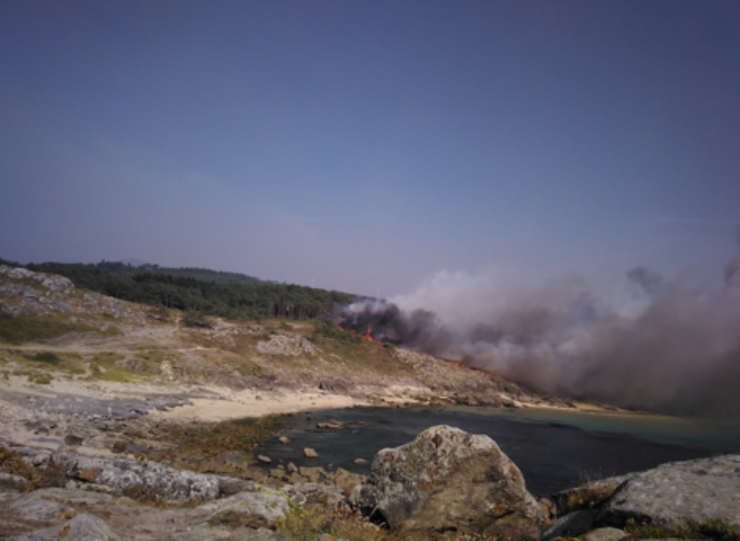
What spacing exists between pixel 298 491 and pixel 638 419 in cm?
7081

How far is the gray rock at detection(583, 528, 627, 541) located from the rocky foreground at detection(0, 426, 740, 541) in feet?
0.08

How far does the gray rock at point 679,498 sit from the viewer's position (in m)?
7.06

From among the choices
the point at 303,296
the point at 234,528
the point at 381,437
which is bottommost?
the point at 381,437

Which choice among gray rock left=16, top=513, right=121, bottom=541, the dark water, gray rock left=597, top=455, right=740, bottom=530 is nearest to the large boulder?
gray rock left=597, top=455, right=740, bottom=530

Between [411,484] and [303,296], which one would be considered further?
[303,296]

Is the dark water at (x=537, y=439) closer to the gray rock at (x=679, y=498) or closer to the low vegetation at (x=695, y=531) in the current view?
the gray rock at (x=679, y=498)

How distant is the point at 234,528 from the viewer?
8.68 metres

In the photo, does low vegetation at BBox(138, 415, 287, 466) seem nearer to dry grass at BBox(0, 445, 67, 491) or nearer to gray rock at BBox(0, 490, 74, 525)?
dry grass at BBox(0, 445, 67, 491)

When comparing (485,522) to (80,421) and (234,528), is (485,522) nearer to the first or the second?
(234,528)

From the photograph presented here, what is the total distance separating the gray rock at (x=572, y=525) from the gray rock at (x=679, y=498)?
0.65 metres

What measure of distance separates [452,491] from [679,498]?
16.6 ft

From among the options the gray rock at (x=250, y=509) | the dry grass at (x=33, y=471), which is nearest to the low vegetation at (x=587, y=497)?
the gray rock at (x=250, y=509)

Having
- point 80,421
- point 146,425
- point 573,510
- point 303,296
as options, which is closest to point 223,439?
point 146,425

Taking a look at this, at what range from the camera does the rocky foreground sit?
724cm
